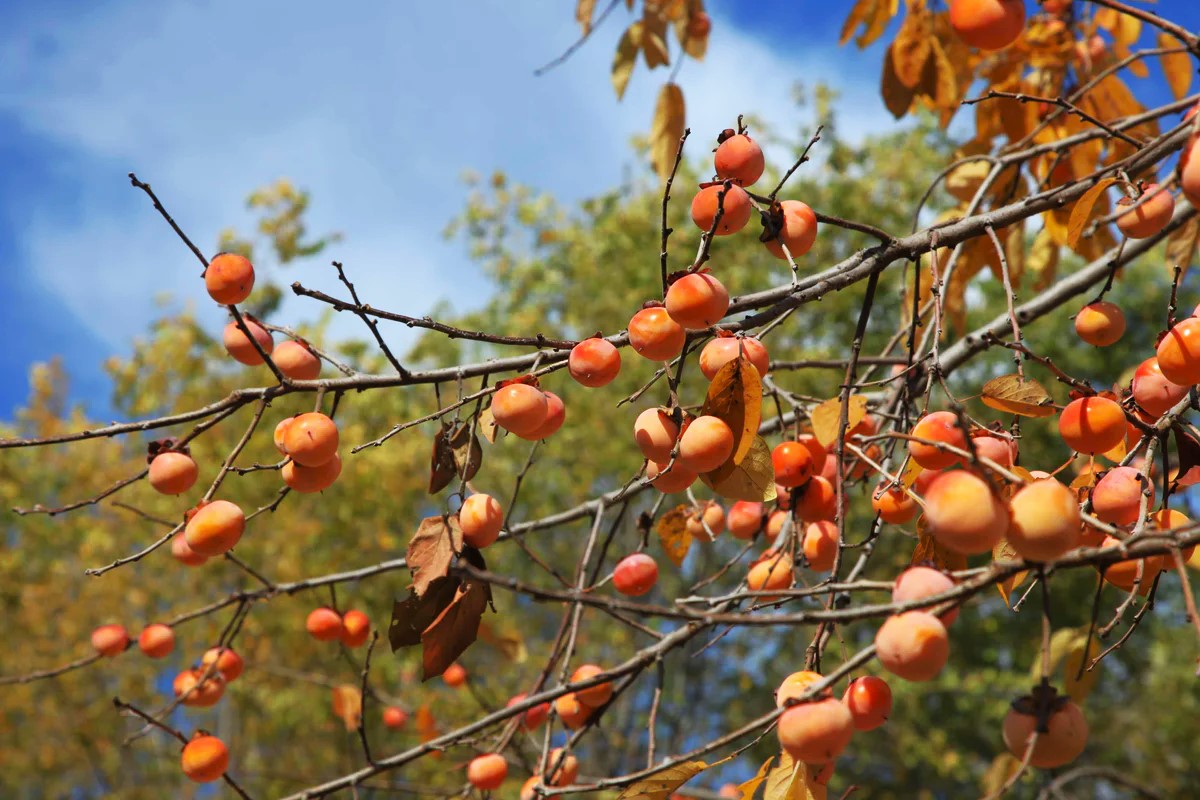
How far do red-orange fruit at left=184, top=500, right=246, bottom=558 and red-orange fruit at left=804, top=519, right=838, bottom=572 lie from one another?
718 mm

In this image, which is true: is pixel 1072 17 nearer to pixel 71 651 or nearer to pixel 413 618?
pixel 413 618

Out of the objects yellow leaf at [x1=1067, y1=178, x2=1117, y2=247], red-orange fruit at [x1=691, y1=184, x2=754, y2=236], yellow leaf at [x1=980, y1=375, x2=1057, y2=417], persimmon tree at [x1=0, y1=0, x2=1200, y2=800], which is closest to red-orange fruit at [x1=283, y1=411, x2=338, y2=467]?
persimmon tree at [x1=0, y1=0, x2=1200, y2=800]

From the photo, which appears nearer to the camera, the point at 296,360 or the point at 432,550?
the point at 432,550

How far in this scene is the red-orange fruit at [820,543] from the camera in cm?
121

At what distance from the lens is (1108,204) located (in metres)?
1.78

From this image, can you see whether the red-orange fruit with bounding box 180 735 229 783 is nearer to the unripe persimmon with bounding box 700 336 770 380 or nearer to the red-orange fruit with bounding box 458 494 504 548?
the red-orange fruit with bounding box 458 494 504 548

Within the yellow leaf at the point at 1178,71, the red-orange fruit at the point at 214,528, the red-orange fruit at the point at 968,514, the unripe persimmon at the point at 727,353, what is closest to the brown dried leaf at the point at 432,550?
the red-orange fruit at the point at 214,528

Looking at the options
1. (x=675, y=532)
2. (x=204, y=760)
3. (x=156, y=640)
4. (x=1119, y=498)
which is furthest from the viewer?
(x=156, y=640)

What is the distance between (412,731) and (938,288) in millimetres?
6140

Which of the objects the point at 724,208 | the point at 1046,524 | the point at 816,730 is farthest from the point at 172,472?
the point at 1046,524

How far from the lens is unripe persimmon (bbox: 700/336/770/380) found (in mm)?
942

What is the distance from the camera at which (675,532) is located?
1.53m

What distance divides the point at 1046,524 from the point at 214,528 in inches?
35.8

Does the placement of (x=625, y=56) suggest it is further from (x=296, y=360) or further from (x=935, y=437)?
(x=935, y=437)
